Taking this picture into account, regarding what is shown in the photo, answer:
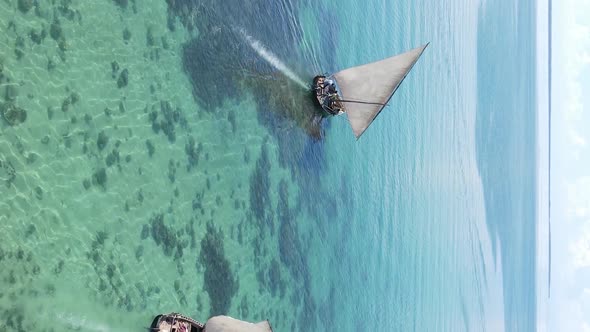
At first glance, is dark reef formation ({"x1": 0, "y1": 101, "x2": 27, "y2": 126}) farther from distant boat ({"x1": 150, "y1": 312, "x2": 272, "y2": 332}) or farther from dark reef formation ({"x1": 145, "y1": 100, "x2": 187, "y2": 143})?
distant boat ({"x1": 150, "y1": 312, "x2": 272, "y2": 332})

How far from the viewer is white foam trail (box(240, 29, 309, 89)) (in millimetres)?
5196

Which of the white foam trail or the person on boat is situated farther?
the person on boat

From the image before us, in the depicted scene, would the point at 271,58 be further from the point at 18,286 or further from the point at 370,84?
the point at 18,286

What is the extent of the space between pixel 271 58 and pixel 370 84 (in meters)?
1.02

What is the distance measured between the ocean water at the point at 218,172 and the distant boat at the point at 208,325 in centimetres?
12

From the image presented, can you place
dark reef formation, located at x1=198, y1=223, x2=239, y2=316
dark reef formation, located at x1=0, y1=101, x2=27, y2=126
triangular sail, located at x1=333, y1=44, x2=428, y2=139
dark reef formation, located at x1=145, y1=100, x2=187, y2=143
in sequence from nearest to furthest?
Result: dark reef formation, located at x1=0, y1=101, x2=27, y2=126, dark reef formation, located at x1=145, y1=100, x2=187, y2=143, dark reef formation, located at x1=198, y1=223, x2=239, y2=316, triangular sail, located at x1=333, y1=44, x2=428, y2=139

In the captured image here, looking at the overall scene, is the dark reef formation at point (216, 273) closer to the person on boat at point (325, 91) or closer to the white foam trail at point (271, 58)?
the white foam trail at point (271, 58)

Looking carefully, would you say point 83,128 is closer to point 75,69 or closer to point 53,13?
point 75,69

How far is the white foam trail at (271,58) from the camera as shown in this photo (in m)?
5.20

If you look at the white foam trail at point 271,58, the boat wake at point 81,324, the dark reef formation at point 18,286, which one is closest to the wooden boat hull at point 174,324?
the boat wake at point 81,324

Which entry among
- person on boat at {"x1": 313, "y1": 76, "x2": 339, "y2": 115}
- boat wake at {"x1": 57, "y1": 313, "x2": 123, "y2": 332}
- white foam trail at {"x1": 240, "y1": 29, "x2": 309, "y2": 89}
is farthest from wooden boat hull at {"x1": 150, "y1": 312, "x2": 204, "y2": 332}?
person on boat at {"x1": 313, "y1": 76, "x2": 339, "y2": 115}

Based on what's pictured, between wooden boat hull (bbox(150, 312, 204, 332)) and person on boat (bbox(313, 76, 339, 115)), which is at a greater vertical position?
person on boat (bbox(313, 76, 339, 115))

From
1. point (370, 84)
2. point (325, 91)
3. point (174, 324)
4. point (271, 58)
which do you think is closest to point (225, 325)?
point (174, 324)

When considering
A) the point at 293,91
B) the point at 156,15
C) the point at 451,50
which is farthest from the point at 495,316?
the point at 156,15
